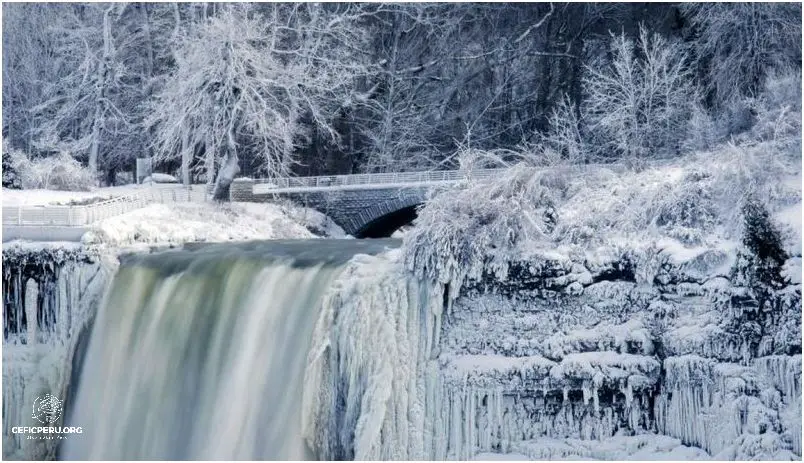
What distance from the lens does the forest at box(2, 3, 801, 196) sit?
28125 millimetres

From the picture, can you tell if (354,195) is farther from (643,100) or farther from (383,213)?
(643,100)

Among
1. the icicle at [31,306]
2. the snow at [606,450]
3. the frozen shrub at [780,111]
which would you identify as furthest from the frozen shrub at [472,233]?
the icicle at [31,306]

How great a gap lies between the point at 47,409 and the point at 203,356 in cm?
418

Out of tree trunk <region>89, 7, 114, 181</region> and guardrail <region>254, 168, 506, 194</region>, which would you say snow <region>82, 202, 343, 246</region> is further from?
tree trunk <region>89, 7, 114, 181</region>

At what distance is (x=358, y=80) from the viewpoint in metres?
34.4

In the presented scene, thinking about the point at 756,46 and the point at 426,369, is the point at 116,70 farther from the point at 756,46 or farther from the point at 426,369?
the point at 426,369

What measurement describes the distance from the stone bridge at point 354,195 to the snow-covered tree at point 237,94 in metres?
0.51

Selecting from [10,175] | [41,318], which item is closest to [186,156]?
[10,175]

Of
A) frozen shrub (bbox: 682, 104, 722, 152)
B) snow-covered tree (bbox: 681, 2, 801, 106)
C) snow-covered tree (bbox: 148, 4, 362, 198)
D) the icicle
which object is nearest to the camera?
the icicle

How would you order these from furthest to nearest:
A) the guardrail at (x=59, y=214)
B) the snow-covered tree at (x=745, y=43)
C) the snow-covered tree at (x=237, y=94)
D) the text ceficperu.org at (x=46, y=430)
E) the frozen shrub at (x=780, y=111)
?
the snow-covered tree at (x=237, y=94) < the snow-covered tree at (x=745, y=43) < the guardrail at (x=59, y=214) < the text ceficperu.org at (x=46, y=430) < the frozen shrub at (x=780, y=111)

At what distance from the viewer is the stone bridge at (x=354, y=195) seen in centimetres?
2803

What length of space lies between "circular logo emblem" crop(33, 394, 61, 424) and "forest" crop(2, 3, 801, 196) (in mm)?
9028

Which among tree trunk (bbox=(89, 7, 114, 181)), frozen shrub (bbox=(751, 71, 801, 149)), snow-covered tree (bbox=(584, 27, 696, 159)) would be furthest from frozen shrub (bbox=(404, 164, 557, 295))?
tree trunk (bbox=(89, 7, 114, 181))

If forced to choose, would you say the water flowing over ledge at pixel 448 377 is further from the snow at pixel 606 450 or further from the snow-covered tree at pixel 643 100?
the snow-covered tree at pixel 643 100
